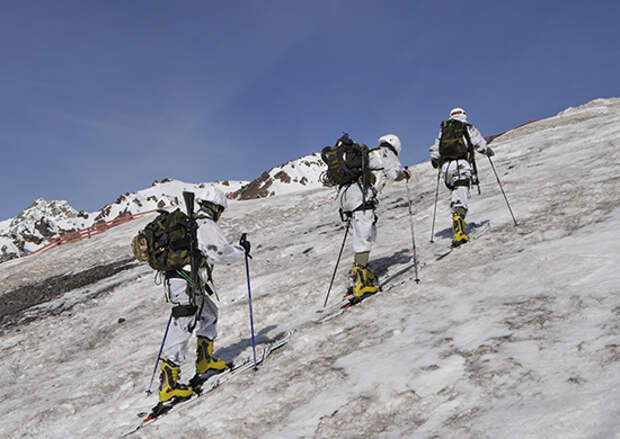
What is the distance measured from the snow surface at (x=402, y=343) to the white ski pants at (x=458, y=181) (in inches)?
40.2

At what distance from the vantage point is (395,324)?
20.2 feet

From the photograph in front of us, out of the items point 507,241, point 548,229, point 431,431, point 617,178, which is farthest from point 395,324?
point 617,178

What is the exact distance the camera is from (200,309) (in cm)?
629

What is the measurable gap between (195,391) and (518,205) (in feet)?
31.5

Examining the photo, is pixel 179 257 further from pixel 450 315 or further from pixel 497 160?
pixel 497 160

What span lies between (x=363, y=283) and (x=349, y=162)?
2.27 m

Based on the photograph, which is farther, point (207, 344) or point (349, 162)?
point (349, 162)

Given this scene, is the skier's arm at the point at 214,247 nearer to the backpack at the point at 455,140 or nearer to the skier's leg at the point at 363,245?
the skier's leg at the point at 363,245

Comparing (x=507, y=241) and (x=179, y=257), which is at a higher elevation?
(x=179, y=257)

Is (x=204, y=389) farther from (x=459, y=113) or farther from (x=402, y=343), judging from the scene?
(x=459, y=113)

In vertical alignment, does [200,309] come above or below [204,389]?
above

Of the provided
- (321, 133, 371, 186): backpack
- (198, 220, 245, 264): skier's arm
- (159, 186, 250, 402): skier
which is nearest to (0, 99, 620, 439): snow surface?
(159, 186, 250, 402): skier

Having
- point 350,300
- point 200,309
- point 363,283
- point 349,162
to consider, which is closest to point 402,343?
point 350,300

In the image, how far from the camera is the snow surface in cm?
373
